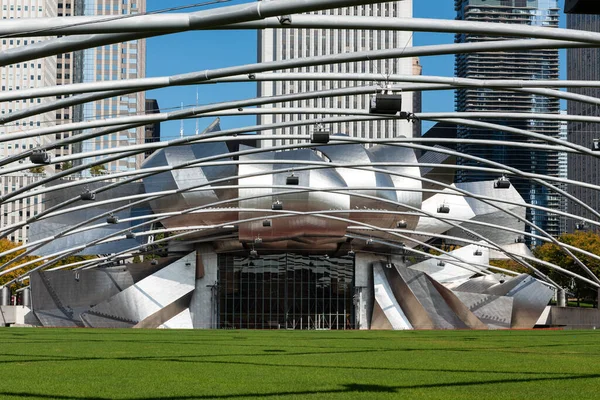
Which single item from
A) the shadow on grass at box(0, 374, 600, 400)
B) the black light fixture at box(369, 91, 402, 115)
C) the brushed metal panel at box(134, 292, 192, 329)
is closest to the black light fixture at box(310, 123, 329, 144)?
the black light fixture at box(369, 91, 402, 115)

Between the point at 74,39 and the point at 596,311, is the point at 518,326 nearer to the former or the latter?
the point at 596,311

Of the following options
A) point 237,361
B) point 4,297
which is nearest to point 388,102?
point 237,361

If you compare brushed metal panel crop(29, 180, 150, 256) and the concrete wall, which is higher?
brushed metal panel crop(29, 180, 150, 256)

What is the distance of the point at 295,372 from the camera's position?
14188mm

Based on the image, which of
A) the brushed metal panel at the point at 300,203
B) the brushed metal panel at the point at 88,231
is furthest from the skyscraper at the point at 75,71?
the brushed metal panel at the point at 300,203

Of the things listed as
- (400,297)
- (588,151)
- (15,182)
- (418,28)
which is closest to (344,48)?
(15,182)

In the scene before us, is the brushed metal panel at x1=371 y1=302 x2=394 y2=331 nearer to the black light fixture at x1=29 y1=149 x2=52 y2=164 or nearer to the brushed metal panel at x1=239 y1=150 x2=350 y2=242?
the brushed metal panel at x1=239 y1=150 x2=350 y2=242

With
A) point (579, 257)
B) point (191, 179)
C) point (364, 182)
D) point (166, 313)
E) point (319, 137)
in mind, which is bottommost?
point (166, 313)

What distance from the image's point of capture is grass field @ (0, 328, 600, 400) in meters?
11.2

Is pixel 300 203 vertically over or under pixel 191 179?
under

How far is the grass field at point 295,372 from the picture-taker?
1116cm

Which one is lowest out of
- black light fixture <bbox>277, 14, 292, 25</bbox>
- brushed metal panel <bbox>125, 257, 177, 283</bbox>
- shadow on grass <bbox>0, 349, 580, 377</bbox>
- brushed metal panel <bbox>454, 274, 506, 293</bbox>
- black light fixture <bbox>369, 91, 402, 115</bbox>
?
brushed metal panel <bbox>454, 274, 506, 293</bbox>

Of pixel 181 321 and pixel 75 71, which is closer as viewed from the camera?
pixel 181 321

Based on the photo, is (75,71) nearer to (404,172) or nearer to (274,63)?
(404,172)
